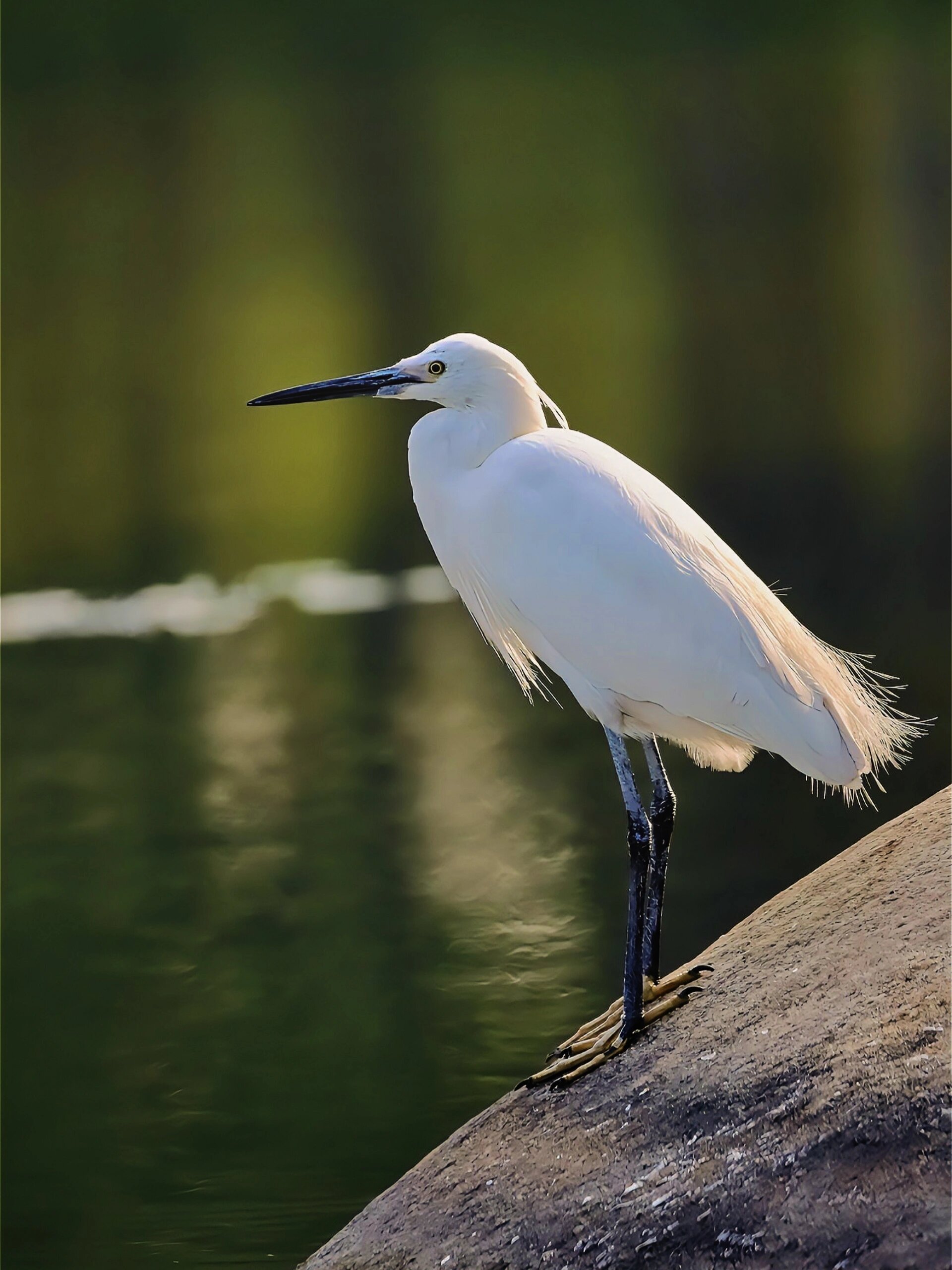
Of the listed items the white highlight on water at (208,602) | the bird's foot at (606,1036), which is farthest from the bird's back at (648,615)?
the white highlight on water at (208,602)

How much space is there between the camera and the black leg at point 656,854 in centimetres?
164

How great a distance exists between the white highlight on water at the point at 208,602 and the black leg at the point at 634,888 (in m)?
3.99

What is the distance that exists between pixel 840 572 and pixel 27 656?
3177 mm

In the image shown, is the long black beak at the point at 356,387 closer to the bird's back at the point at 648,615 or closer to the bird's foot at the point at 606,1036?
the bird's back at the point at 648,615

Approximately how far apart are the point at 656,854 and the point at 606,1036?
22 cm

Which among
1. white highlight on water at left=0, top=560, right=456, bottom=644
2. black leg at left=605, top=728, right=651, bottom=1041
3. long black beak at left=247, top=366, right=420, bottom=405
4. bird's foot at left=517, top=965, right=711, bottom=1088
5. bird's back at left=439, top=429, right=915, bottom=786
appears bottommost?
white highlight on water at left=0, top=560, right=456, bottom=644

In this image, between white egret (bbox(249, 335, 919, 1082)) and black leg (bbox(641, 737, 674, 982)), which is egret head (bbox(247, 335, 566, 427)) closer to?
white egret (bbox(249, 335, 919, 1082))

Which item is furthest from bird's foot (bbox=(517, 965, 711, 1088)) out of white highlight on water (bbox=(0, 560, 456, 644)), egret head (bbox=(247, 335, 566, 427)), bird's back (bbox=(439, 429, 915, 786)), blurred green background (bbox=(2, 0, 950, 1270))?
white highlight on water (bbox=(0, 560, 456, 644))

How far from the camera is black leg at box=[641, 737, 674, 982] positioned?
5.39 ft

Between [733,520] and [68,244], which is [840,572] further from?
[68,244]

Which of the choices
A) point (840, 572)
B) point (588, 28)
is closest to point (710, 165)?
point (588, 28)

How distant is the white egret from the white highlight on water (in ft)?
12.8

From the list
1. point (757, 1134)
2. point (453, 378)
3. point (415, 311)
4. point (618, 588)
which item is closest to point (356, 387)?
point (453, 378)

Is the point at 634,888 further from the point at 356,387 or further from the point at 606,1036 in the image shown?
the point at 356,387
